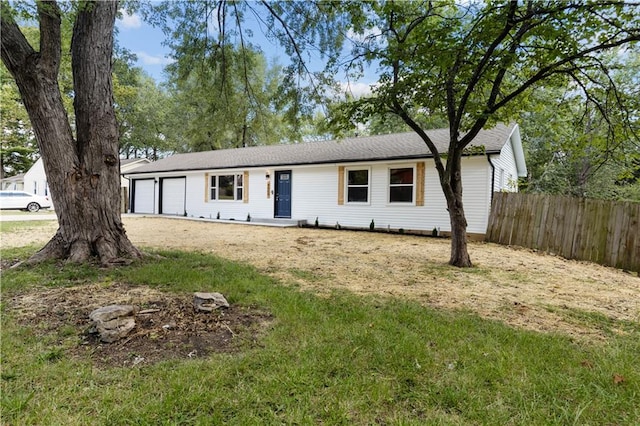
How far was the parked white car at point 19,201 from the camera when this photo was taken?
20.7 metres

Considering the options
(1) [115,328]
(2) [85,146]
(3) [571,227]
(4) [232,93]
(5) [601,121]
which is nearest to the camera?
(1) [115,328]

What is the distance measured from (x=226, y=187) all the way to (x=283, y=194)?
3406mm

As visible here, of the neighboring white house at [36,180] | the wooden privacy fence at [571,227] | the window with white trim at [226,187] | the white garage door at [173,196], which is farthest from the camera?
the neighboring white house at [36,180]

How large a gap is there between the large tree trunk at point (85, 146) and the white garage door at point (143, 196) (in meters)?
14.9

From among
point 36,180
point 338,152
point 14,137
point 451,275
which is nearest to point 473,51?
point 451,275

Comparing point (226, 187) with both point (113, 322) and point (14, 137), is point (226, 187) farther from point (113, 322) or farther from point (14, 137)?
point (14, 137)

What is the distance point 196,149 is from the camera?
29.3m

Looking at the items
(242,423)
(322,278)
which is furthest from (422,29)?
(242,423)

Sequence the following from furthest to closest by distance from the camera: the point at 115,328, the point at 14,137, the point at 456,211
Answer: the point at 14,137, the point at 456,211, the point at 115,328

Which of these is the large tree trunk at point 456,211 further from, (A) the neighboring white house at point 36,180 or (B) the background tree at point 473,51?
(A) the neighboring white house at point 36,180

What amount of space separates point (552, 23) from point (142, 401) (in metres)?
6.14

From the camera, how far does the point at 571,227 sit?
308 inches

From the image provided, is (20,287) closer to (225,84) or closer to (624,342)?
(225,84)

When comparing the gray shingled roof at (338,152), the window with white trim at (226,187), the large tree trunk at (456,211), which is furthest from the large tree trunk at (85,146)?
the window with white trim at (226,187)
